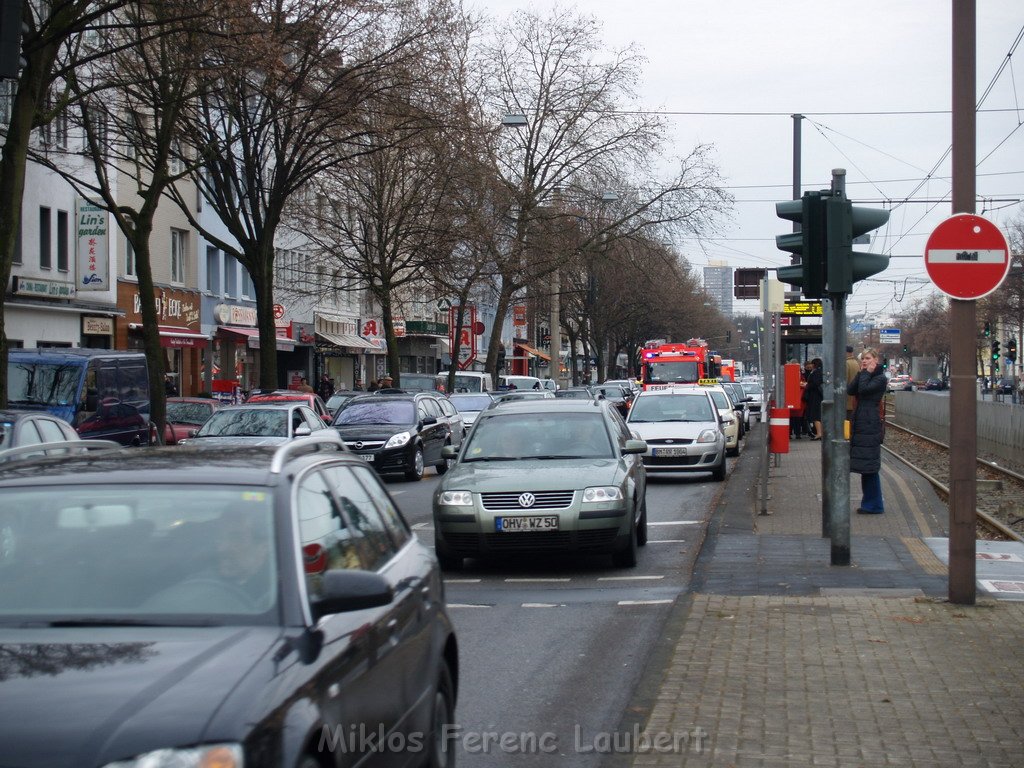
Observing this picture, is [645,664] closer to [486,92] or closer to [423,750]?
[423,750]

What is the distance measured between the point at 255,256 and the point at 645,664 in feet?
78.4

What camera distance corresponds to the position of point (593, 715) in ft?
21.8

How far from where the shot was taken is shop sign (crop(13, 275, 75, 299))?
105ft

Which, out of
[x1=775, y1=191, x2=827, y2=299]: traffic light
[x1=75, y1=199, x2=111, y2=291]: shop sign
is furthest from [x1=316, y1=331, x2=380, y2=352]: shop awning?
[x1=775, y1=191, x2=827, y2=299]: traffic light

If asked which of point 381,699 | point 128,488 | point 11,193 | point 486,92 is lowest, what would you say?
point 381,699

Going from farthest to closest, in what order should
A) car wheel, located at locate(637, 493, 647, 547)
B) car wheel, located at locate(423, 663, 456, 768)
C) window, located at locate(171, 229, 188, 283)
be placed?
window, located at locate(171, 229, 188, 283), car wheel, located at locate(637, 493, 647, 547), car wheel, located at locate(423, 663, 456, 768)

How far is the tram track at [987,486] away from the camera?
1533cm

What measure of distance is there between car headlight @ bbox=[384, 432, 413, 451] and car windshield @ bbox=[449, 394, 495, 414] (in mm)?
10614

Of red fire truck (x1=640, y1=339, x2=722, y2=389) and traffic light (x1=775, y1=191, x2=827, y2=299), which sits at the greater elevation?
traffic light (x1=775, y1=191, x2=827, y2=299)

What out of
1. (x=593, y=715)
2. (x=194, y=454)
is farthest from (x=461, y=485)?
(x=194, y=454)

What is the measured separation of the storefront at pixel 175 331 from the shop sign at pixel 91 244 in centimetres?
286

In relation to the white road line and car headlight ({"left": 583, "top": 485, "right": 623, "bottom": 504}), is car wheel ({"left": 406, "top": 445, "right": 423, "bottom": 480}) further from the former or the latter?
car headlight ({"left": 583, "top": 485, "right": 623, "bottom": 504})

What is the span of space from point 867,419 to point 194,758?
42.6 ft

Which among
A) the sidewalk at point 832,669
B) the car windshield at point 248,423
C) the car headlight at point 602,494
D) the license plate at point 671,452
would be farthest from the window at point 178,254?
the sidewalk at point 832,669
